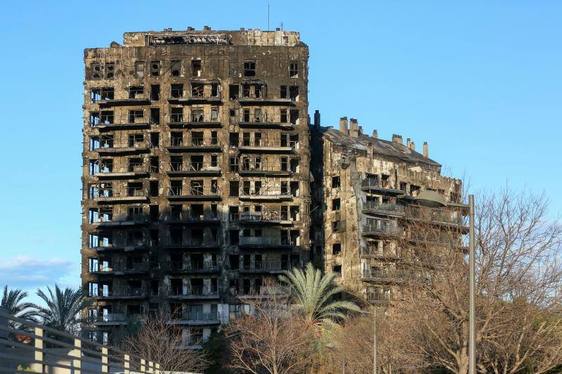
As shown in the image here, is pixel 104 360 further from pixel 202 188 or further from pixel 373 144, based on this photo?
pixel 373 144

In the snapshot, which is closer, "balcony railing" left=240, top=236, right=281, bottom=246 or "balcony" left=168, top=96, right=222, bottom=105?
"balcony railing" left=240, top=236, right=281, bottom=246

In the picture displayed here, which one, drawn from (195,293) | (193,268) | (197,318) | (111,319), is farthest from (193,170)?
(111,319)

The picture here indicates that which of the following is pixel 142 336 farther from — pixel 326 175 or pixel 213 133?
pixel 326 175

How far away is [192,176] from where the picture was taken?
118m

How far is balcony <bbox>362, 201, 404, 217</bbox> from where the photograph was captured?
123 metres

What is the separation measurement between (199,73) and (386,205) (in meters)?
26.1

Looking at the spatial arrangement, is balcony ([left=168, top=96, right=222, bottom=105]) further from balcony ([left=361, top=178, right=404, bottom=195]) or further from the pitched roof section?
balcony ([left=361, top=178, right=404, bottom=195])

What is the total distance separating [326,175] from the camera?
127 meters

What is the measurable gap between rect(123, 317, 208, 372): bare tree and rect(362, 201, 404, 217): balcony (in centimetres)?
3051

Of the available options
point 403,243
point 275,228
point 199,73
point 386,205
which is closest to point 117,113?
point 199,73

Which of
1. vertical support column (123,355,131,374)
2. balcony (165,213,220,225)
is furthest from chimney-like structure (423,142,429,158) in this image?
vertical support column (123,355,131,374)

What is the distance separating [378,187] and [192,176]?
71.8 feet

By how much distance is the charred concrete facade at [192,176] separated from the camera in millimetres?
115812

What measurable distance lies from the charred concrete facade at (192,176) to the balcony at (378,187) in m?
8.33
